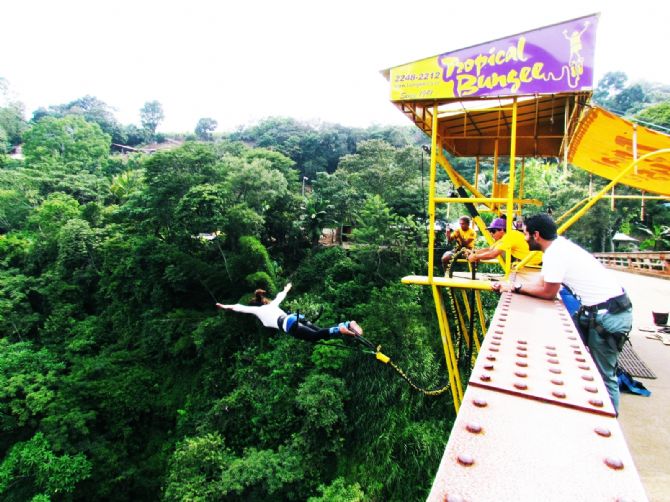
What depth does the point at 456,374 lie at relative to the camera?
452 centimetres

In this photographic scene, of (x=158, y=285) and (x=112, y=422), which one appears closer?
(x=112, y=422)

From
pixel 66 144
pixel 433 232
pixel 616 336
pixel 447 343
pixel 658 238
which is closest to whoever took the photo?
pixel 616 336

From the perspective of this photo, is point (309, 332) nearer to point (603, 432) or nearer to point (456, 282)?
point (456, 282)

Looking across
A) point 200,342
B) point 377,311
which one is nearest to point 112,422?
point 200,342

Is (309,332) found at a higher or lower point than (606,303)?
lower

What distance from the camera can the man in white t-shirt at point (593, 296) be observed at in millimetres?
2555

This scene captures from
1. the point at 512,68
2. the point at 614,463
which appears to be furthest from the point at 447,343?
the point at 614,463

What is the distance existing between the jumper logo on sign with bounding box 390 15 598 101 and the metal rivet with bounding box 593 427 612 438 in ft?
10.6

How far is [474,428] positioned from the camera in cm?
110

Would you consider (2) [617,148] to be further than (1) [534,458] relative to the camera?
Yes

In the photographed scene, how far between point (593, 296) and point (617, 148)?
2510 millimetres

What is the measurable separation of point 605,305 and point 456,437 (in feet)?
6.84

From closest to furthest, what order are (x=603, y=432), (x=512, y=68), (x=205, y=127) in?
(x=603, y=432)
(x=512, y=68)
(x=205, y=127)

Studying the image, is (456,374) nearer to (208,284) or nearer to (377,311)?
(377,311)
